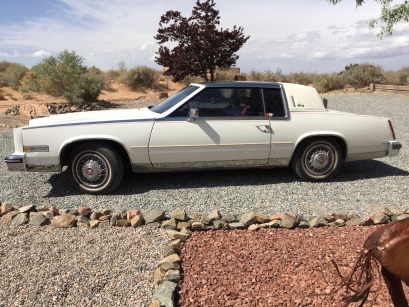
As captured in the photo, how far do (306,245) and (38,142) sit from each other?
11.4 ft

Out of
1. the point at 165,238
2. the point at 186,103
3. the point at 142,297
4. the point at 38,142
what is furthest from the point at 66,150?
the point at 142,297

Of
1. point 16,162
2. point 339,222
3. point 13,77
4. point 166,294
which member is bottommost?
point 166,294

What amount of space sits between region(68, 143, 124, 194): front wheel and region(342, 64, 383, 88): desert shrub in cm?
2225

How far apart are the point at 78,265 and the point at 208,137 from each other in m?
2.40

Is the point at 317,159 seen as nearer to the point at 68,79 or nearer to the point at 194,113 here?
the point at 194,113

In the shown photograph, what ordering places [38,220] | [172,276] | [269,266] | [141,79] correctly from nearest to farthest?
[172,276] → [269,266] → [38,220] → [141,79]

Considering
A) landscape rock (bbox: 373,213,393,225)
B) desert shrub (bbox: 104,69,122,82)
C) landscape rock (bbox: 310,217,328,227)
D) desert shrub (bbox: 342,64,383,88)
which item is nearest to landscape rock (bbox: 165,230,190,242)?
landscape rock (bbox: 310,217,328,227)

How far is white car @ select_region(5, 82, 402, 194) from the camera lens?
4.72 meters

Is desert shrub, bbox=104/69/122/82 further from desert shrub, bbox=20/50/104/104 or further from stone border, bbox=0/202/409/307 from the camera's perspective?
stone border, bbox=0/202/409/307

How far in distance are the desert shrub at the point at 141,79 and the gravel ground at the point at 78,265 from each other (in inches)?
948

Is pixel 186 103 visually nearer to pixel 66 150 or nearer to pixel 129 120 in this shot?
pixel 129 120

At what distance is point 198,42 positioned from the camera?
15.9 metres

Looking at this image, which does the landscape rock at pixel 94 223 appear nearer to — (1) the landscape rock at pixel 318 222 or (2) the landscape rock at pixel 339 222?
(1) the landscape rock at pixel 318 222

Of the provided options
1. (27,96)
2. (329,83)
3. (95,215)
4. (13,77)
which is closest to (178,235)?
(95,215)
